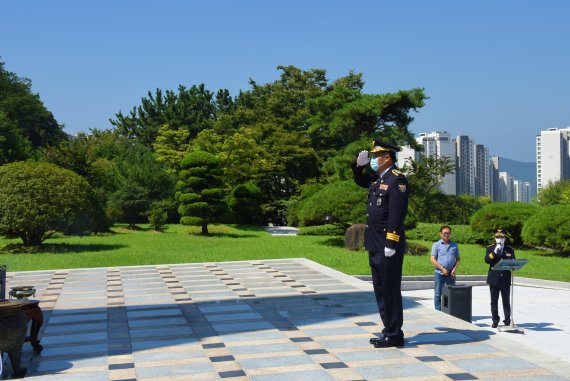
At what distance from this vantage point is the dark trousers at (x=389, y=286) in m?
5.85

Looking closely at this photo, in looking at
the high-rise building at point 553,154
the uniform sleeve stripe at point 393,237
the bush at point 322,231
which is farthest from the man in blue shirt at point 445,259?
the high-rise building at point 553,154

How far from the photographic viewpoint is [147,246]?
63.2 feet

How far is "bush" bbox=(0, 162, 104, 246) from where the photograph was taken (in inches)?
669

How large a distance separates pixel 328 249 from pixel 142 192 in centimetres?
1138

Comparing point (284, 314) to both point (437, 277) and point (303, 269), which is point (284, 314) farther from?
point (303, 269)

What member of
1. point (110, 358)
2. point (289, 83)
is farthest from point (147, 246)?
point (289, 83)

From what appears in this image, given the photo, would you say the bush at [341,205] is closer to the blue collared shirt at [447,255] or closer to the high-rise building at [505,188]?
the blue collared shirt at [447,255]

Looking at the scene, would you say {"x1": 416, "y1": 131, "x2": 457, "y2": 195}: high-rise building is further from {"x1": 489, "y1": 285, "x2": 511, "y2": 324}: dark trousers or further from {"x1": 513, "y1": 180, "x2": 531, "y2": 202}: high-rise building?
{"x1": 513, "y1": 180, "x2": 531, "y2": 202}: high-rise building

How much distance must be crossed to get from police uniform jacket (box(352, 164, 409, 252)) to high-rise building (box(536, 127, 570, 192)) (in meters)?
84.0

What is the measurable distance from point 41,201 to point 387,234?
1361 cm

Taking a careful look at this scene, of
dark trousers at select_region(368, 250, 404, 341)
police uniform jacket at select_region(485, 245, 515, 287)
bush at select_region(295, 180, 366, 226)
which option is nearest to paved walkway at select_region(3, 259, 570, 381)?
dark trousers at select_region(368, 250, 404, 341)

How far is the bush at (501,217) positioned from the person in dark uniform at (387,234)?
52.7ft

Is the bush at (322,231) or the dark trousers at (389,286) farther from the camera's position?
the bush at (322,231)

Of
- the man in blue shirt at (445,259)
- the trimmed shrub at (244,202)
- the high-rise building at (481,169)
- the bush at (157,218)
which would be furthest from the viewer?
the high-rise building at (481,169)
